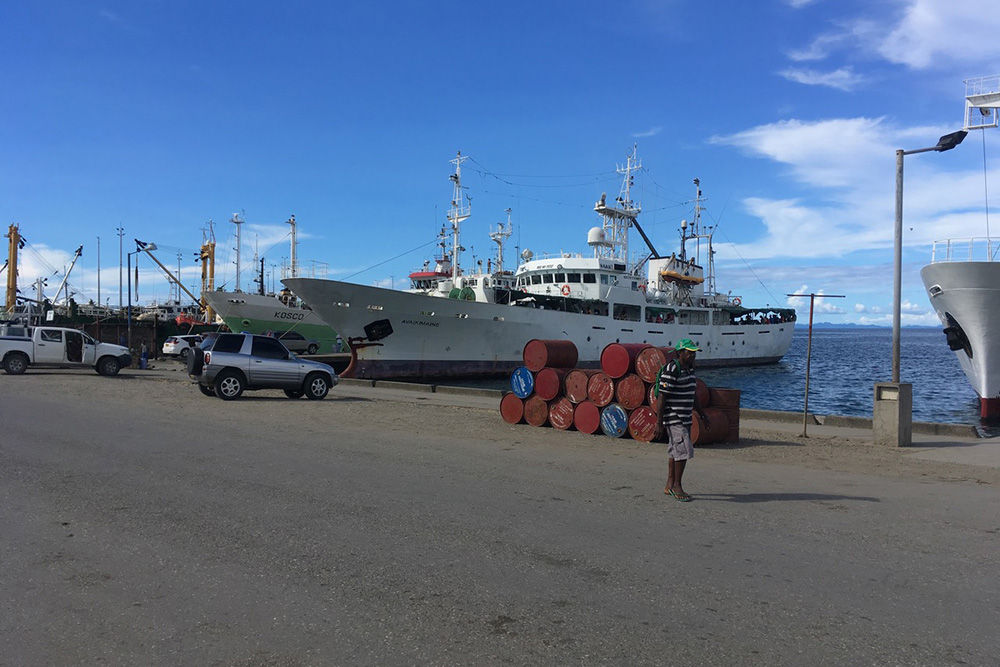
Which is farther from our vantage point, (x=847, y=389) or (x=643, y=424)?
(x=847, y=389)

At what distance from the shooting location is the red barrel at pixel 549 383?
1297cm

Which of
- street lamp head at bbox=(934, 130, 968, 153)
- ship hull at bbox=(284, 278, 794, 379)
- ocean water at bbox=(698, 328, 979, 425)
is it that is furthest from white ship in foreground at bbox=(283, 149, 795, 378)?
street lamp head at bbox=(934, 130, 968, 153)

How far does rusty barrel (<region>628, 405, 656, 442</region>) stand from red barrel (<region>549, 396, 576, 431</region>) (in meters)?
1.33

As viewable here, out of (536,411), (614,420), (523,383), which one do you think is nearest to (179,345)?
(523,383)

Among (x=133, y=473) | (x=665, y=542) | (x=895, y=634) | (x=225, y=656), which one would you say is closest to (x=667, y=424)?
(x=665, y=542)

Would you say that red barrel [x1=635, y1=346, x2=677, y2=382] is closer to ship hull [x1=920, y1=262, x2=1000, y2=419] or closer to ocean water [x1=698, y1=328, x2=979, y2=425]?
ocean water [x1=698, y1=328, x2=979, y2=425]

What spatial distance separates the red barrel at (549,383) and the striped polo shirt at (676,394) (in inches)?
229

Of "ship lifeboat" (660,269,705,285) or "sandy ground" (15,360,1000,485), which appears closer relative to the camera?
"sandy ground" (15,360,1000,485)

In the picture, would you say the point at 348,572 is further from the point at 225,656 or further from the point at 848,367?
the point at 848,367

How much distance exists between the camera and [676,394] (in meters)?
7.11

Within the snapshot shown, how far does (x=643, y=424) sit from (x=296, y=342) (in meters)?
34.8

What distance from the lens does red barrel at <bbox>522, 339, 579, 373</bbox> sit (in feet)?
43.8

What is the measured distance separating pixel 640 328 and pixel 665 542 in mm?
36843

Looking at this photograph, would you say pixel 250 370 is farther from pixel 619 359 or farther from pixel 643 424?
pixel 643 424
